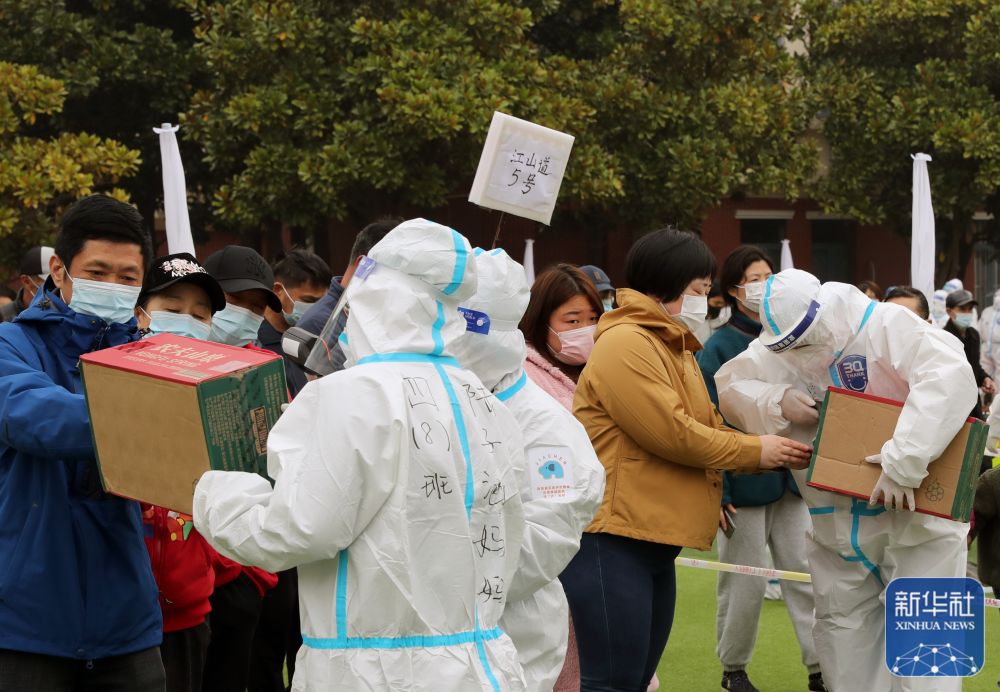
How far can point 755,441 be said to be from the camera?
189 inches

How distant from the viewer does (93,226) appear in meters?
3.47

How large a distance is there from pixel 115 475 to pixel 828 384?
3.10 meters

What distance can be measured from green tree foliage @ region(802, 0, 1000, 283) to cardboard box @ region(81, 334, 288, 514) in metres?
19.5

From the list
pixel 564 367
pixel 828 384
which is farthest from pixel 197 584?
pixel 828 384

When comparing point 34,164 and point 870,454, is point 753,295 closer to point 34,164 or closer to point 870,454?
point 870,454

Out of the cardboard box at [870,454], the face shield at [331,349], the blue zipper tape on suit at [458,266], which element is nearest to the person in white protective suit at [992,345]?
the cardboard box at [870,454]

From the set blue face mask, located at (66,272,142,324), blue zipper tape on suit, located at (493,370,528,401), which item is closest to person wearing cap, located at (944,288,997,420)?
blue zipper tape on suit, located at (493,370,528,401)

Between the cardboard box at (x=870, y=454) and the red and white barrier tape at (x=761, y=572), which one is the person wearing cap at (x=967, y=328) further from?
the cardboard box at (x=870, y=454)

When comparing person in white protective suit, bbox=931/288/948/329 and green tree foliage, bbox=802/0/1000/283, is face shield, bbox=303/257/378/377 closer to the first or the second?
person in white protective suit, bbox=931/288/948/329

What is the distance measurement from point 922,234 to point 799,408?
1004 cm

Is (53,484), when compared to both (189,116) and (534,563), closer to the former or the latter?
(534,563)

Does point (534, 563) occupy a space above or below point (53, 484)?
below

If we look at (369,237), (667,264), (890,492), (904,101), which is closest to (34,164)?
(369,237)

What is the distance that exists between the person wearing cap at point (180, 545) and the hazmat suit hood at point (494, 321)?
2.81ft
